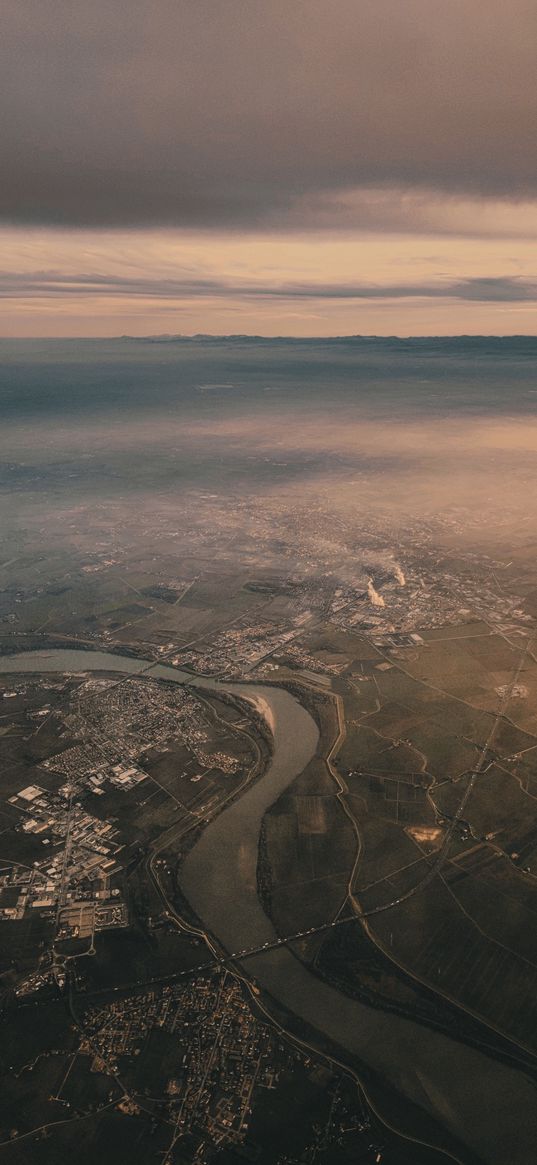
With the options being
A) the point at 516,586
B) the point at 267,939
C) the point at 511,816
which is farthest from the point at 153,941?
the point at 516,586

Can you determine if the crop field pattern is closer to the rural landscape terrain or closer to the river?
the rural landscape terrain

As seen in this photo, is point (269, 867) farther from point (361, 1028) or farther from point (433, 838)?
point (361, 1028)

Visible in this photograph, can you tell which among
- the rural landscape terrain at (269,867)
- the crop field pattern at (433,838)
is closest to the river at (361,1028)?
the rural landscape terrain at (269,867)

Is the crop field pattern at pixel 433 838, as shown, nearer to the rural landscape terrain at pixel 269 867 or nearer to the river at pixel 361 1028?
the rural landscape terrain at pixel 269 867

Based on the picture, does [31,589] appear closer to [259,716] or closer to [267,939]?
[259,716]

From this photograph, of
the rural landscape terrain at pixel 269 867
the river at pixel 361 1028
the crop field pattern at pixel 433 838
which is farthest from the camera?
the crop field pattern at pixel 433 838

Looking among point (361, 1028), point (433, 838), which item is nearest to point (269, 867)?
point (433, 838)

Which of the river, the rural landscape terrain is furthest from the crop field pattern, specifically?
the river

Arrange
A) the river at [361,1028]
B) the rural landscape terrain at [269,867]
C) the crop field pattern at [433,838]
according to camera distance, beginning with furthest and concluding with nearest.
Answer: the crop field pattern at [433,838] < the rural landscape terrain at [269,867] < the river at [361,1028]
